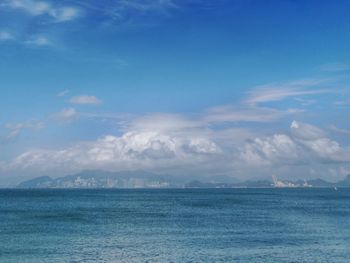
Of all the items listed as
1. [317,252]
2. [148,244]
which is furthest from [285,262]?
[148,244]

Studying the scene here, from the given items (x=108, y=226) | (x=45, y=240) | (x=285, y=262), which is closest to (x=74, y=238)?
(x=45, y=240)

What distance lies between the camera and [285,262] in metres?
51.4

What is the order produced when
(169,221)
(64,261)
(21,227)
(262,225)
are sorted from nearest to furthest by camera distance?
(64,261) < (21,227) < (262,225) < (169,221)

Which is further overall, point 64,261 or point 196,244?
point 196,244

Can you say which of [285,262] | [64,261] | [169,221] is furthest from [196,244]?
[169,221]

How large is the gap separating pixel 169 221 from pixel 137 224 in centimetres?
842

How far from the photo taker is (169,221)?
94438mm

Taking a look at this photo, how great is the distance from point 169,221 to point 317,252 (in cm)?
4105

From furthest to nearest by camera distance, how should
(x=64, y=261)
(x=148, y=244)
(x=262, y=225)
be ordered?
1. (x=262, y=225)
2. (x=148, y=244)
3. (x=64, y=261)

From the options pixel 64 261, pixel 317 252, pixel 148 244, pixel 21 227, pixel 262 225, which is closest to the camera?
pixel 64 261

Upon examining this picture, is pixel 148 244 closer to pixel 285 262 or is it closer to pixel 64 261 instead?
pixel 64 261

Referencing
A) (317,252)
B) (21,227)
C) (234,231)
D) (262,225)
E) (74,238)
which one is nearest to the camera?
(317,252)

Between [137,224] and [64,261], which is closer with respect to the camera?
[64,261]

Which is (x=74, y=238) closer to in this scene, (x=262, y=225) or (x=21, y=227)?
(x=21, y=227)
